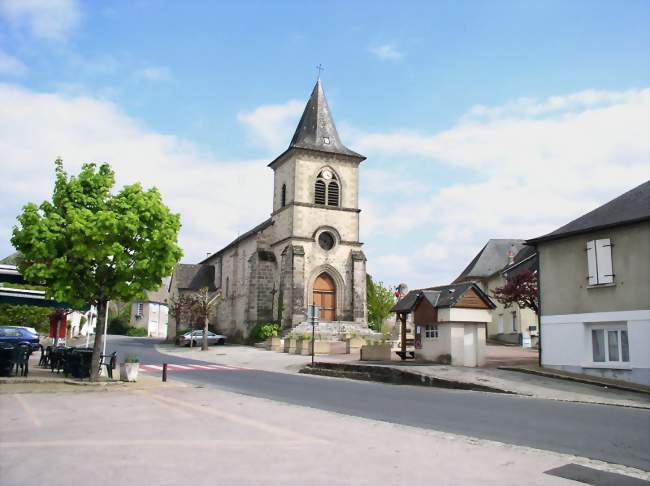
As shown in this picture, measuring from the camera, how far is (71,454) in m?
6.63

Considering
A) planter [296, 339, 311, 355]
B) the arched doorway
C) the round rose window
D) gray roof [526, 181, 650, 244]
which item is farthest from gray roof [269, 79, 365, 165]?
gray roof [526, 181, 650, 244]

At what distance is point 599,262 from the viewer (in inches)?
667

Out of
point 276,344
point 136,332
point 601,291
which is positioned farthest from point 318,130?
point 136,332

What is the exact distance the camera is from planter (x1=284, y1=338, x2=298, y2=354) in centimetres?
3116

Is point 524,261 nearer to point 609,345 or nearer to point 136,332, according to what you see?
point 609,345

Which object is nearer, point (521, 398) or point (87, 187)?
point (521, 398)

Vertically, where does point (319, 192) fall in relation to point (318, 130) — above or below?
below

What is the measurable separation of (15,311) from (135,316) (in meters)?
29.3

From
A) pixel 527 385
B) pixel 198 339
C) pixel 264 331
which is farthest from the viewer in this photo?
pixel 198 339

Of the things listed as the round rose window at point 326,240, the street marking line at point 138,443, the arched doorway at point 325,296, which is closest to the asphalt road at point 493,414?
the street marking line at point 138,443

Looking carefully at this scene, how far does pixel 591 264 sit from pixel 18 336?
23792 millimetres

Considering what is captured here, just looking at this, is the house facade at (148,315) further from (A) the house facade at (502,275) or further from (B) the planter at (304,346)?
(B) the planter at (304,346)

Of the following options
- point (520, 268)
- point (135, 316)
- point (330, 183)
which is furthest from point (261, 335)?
point (135, 316)

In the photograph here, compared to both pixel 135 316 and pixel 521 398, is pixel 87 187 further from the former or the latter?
pixel 135 316
